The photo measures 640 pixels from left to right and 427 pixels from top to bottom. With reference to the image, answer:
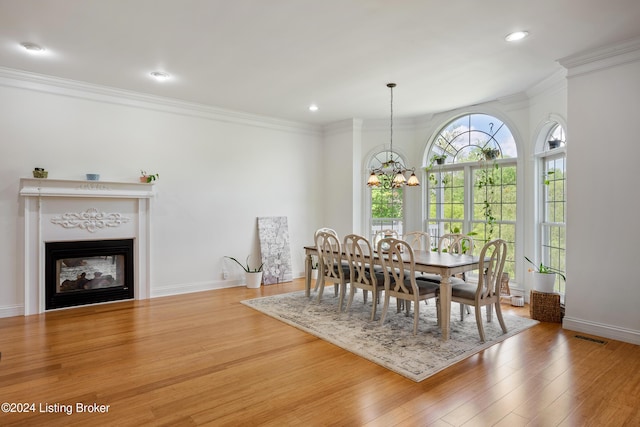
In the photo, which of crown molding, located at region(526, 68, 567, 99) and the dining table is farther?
crown molding, located at region(526, 68, 567, 99)

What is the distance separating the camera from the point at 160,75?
15.1 ft

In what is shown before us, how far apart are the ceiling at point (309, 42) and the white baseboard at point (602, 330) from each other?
9.27 feet

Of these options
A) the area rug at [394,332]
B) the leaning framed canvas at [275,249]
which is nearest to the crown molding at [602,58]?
the area rug at [394,332]

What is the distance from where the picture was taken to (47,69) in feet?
14.5

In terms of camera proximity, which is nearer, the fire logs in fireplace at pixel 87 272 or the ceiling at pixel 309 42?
the ceiling at pixel 309 42

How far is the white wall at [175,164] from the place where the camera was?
4547 mm

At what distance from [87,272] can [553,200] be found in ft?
21.0

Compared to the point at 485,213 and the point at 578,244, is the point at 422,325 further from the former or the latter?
the point at 485,213

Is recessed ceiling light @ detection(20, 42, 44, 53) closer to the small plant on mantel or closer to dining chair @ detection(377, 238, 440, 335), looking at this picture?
the small plant on mantel

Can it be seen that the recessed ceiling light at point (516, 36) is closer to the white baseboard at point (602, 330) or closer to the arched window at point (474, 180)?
the arched window at point (474, 180)

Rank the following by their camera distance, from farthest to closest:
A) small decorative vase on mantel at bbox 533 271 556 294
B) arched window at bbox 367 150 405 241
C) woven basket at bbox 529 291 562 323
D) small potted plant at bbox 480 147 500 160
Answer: arched window at bbox 367 150 405 241
small potted plant at bbox 480 147 500 160
small decorative vase on mantel at bbox 533 271 556 294
woven basket at bbox 529 291 562 323

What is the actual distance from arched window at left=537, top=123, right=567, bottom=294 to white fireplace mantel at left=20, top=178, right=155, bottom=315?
5531mm

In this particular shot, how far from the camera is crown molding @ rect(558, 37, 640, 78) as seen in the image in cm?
357

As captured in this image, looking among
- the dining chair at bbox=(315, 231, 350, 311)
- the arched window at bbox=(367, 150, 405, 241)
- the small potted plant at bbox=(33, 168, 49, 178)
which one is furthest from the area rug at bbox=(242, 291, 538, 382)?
the small potted plant at bbox=(33, 168, 49, 178)
